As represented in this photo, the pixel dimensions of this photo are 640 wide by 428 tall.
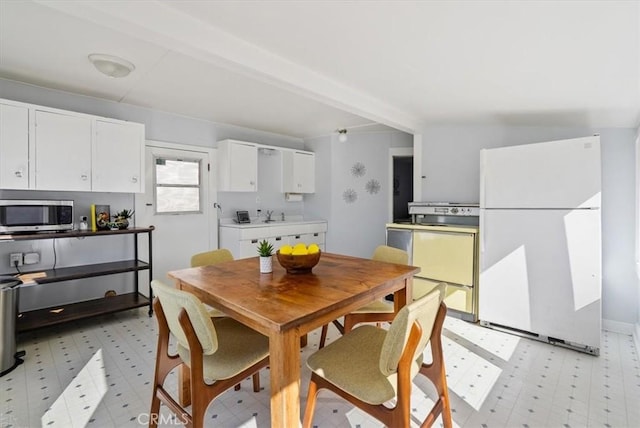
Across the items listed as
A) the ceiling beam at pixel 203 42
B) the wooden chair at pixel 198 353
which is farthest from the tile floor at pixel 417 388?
the ceiling beam at pixel 203 42

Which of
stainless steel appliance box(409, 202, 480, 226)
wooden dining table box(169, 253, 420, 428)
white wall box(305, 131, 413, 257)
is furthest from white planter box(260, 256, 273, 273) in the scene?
white wall box(305, 131, 413, 257)

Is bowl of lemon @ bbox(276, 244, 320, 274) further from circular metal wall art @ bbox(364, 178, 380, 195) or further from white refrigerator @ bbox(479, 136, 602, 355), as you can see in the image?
circular metal wall art @ bbox(364, 178, 380, 195)

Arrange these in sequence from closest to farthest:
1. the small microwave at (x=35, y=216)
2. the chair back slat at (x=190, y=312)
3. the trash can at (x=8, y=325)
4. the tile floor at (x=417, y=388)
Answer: the chair back slat at (x=190, y=312), the tile floor at (x=417, y=388), the trash can at (x=8, y=325), the small microwave at (x=35, y=216)

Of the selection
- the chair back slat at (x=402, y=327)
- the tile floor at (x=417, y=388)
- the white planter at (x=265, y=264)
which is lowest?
the tile floor at (x=417, y=388)

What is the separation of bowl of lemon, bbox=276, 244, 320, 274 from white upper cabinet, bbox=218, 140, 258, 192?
8.76 feet

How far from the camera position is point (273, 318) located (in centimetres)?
123

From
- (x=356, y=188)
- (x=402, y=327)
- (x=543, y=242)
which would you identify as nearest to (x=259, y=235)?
(x=356, y=188)

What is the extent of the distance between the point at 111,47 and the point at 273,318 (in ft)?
7.54

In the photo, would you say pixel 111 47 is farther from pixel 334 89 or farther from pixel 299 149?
pixel 299 149

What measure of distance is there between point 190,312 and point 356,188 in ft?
13.3

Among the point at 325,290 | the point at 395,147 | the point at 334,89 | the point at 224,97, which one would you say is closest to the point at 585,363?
the point at 325,290

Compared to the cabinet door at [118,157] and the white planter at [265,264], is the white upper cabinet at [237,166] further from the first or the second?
the white planter at [265,264]

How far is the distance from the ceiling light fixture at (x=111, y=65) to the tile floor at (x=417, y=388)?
2.32m

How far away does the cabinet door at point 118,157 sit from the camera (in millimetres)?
3143
